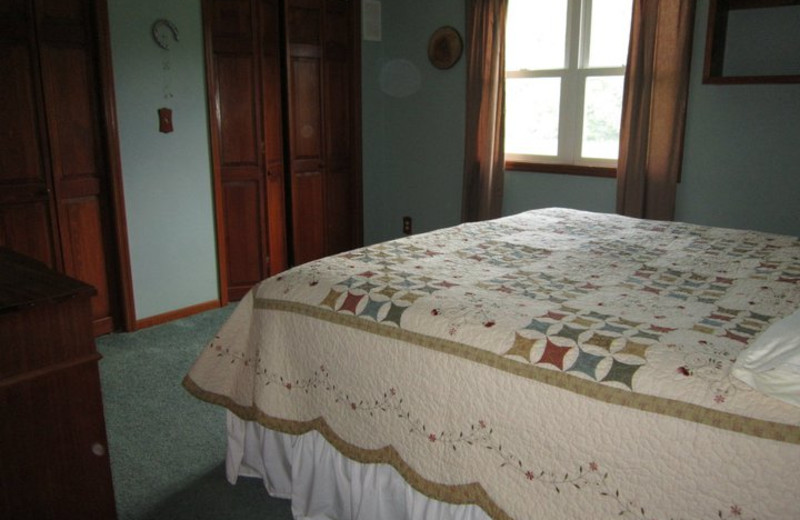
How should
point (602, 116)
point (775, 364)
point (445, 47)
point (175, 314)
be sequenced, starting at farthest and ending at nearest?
1. point (445, 47)
2. point (602, 116)
3. point (175, 314)
4. point (775, 364)

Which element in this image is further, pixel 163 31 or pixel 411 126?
pixel 411 126

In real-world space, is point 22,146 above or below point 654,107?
below

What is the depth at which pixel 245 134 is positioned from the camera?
395 cm

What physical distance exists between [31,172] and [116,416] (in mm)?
1349

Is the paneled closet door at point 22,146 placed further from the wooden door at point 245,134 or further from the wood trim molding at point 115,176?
the wooden door at point 245,134

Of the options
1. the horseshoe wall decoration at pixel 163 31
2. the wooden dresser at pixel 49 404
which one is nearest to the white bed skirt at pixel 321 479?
the wooden dresser at pixel 49 404

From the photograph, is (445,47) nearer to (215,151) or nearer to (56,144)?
(215,151)

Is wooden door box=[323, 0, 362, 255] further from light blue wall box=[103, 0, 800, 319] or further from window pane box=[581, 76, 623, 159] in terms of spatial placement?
window pane box=[581, 76, 623, 159]

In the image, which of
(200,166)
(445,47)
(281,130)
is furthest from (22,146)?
(445,47)

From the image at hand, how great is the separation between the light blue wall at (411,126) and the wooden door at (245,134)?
87 centimetres

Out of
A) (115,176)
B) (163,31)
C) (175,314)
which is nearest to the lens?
(115,176)

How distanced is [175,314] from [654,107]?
302 centimetres

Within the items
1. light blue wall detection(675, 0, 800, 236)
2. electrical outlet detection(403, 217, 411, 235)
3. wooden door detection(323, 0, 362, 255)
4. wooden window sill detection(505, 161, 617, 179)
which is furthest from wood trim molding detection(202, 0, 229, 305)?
light blue wall detection(675, 0, 800, 236)

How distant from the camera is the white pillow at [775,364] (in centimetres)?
113
